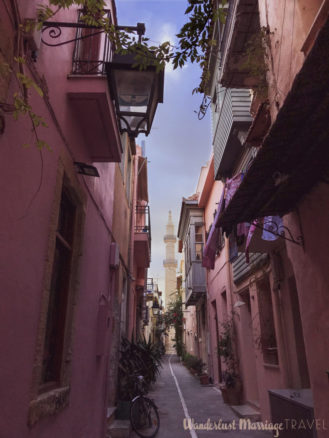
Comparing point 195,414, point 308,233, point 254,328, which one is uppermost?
point 308,233

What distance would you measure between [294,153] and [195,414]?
7.86 m

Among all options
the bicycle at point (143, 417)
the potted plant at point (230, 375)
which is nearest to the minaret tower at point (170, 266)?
the potted plant at point (230, 375)

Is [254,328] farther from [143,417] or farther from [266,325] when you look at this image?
[143,417]

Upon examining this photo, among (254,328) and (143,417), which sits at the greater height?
(254,328)

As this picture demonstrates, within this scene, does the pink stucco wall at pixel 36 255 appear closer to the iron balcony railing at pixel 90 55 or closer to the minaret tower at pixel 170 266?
the iron balcony railing at pixel 90 55

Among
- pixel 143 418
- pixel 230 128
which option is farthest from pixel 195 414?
pixel 230 128

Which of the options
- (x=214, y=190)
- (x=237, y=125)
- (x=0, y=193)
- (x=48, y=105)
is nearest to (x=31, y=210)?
(x=0, y=193)

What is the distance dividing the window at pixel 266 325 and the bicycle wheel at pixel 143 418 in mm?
2789

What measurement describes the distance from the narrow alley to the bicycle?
6.7 inches

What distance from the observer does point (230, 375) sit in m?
9.76

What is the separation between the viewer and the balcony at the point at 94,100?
420 cm

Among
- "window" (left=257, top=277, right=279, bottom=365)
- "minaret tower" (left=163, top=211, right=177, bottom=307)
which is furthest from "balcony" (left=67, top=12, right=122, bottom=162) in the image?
"minaret tower" (left=163, top=211, right=177, bottom=307)

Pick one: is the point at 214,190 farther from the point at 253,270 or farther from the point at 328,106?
the point at 328,106

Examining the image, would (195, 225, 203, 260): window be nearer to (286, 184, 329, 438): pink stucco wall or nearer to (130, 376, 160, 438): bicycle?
(130, 376, 160, 438): bicycle
